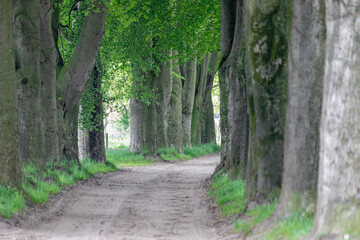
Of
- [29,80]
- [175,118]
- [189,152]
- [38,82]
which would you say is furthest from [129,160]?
[29,80]

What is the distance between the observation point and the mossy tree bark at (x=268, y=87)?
9.45 m

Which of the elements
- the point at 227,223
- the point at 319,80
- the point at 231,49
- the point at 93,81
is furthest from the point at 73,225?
the point at 93,81

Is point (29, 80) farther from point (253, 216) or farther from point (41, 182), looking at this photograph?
point (253, 216)

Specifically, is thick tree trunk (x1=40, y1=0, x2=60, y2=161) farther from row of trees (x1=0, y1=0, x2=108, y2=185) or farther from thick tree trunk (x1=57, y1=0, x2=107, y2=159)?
thick tree trunk (x1=57, y1=0, x2=107, y2=159)

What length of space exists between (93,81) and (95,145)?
99.4 inches

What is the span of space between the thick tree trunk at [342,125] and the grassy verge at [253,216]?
0.62 metres

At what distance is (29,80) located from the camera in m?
14.8

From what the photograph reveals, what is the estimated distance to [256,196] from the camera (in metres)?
9.51

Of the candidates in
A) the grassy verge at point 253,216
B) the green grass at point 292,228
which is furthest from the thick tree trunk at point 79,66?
the green grass at point 292,228

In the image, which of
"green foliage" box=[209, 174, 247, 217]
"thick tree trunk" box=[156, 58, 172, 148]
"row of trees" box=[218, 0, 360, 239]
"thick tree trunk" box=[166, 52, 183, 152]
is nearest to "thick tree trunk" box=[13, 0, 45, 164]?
"green foliage" box=[209, 174, 247, 217]

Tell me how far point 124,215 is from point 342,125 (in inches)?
216

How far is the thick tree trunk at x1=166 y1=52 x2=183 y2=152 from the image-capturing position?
31.8 m

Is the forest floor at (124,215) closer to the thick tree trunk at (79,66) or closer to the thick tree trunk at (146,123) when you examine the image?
the thick tree trunk at (79,66)

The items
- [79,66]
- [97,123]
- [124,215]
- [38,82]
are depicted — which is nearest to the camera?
[124,215]
